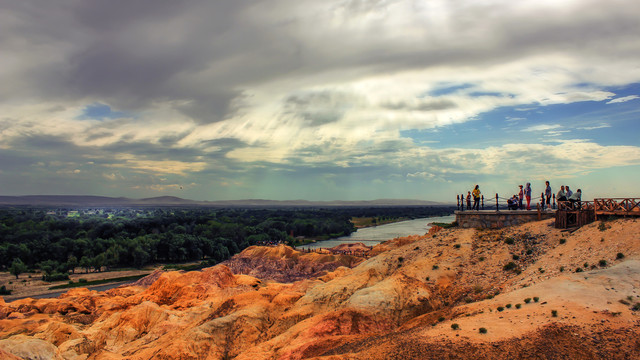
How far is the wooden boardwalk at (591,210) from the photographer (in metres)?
23.5

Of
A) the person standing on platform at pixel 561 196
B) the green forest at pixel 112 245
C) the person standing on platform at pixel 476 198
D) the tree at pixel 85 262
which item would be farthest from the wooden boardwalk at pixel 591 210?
the tree at pixel 85 262

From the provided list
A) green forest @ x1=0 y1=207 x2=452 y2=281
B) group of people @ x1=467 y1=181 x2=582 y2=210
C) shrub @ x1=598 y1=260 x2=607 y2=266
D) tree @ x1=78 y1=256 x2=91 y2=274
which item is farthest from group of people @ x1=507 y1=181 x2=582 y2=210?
tree @ x1=78 y1=256 x2=91 y2=274

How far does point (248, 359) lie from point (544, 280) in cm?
1467

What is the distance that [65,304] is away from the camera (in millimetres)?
38375

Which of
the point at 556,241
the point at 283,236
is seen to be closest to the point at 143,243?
the point at 283,236

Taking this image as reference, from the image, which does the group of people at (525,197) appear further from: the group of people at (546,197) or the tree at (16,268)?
the tree at (16,268)

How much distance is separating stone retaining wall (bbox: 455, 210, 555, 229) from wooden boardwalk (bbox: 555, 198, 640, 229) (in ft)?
6.96

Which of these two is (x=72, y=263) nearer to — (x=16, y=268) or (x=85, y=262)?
(x=85, y=262)

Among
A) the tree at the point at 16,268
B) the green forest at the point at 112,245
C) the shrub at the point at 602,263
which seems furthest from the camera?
the green forest at the point at 112,245

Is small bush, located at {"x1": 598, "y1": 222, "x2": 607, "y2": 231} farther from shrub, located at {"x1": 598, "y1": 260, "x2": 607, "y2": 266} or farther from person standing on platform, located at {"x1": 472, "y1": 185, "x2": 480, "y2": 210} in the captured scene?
person standing on platform, located at {"x1": 472, "y1": 185, "x2": 480, "y2": 210}

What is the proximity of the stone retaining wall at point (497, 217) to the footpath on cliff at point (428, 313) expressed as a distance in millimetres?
1072

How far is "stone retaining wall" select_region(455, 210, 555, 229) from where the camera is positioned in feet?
91.9

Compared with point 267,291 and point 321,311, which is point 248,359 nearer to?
point 321,311

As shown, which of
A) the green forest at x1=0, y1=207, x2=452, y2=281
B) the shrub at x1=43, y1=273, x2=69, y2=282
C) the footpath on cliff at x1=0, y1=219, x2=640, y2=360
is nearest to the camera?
the footpath on cliff at x1=0, y1=219, x2=640, y2=360
